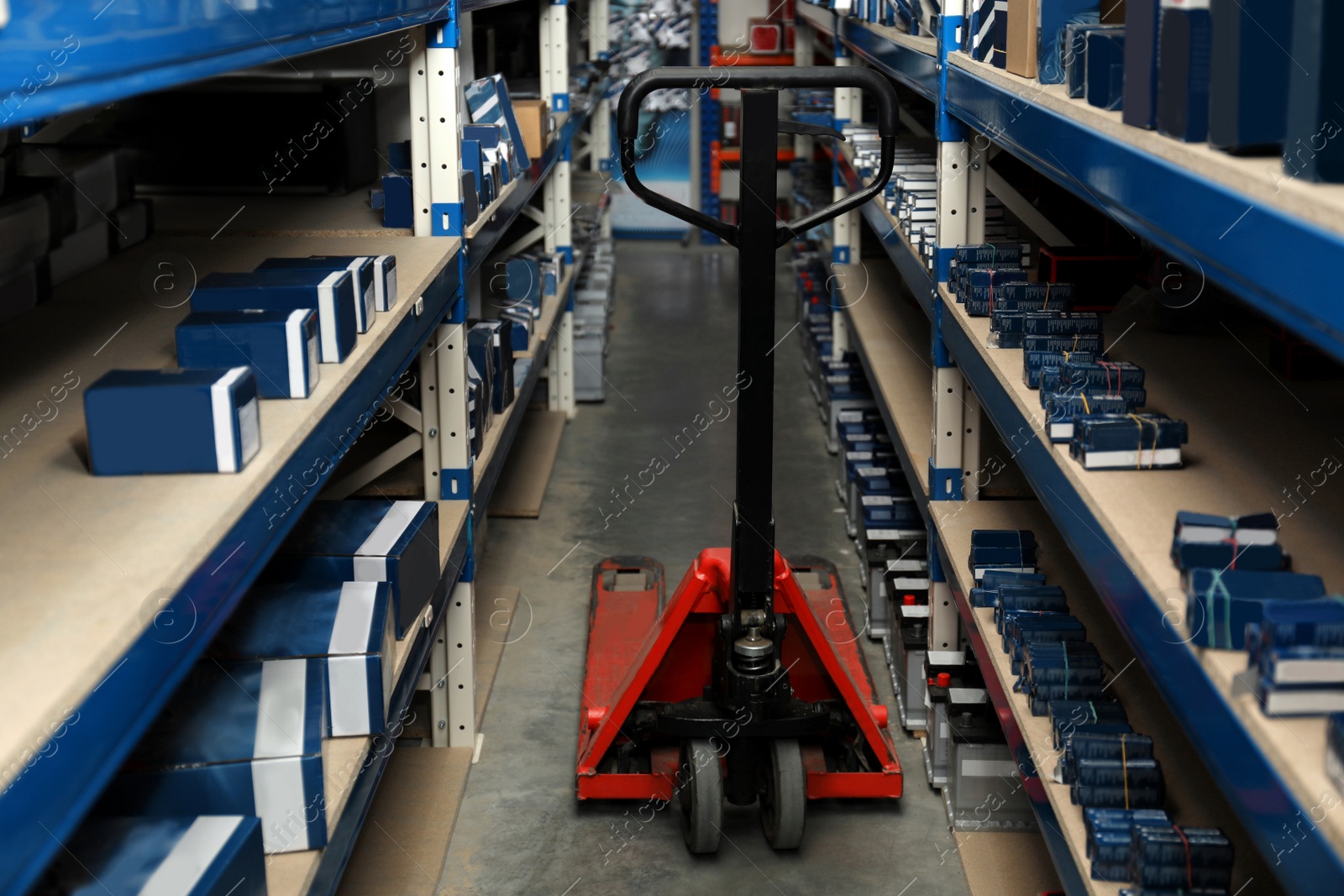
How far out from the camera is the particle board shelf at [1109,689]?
2.03m

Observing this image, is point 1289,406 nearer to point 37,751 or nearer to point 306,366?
point 306,366

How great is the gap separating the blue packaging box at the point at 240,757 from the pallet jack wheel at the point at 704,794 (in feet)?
3.77

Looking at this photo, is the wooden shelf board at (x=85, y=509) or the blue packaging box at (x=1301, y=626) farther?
the blue packaging box at (x=1301, y=626)

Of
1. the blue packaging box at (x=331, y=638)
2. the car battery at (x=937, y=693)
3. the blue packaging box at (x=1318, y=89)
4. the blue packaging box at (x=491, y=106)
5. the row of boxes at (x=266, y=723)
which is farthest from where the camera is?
the blue packaging box at (x=491, y=106)

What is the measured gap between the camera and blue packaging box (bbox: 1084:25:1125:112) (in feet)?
5.85

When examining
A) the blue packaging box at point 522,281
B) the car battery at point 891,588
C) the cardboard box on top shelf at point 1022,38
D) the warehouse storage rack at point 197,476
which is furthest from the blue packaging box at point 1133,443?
the blue packaging box at point 522,281

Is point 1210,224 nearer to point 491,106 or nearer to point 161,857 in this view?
point 161,857

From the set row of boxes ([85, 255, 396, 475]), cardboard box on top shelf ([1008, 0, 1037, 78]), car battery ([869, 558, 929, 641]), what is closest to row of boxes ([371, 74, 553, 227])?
row of boxes ([85, 255, 396, 475])

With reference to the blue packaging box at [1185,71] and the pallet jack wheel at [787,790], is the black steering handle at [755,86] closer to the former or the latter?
the blue packaging box at [1185,71]

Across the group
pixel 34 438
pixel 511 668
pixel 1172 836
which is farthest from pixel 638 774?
pixel 34 438

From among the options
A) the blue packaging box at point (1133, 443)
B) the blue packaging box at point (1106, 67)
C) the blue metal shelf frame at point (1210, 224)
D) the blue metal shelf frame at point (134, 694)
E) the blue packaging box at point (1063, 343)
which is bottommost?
the blue metal shelf frame at point (134, 694)

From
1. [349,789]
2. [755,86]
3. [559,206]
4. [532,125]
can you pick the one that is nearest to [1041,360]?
[755,86]

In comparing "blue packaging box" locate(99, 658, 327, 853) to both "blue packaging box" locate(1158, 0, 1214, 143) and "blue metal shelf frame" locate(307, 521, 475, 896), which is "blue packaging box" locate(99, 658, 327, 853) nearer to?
"blue metal shelf frame" locate(307, 521, 475, 896)

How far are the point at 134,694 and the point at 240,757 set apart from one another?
691 millimetres
